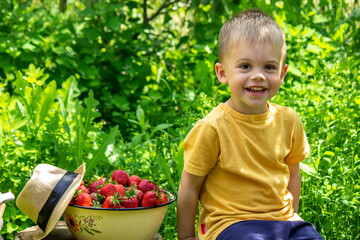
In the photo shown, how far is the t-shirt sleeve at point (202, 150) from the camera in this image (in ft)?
6.83

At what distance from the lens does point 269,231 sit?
2021 mm

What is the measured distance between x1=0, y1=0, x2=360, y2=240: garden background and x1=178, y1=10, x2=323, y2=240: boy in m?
0.64

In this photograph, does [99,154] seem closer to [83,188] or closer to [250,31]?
[83,188]

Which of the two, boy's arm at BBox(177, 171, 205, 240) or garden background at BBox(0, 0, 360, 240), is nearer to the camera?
boy's arm at BBox(177, 171, 205, 240)

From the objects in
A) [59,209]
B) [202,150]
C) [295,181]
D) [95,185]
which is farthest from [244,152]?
[59,209]

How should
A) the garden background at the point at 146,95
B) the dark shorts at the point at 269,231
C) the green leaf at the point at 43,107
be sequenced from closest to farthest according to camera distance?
the dark shorts at the point at 269,231
the garden background at the point at 146,95
the green leaf at the point at 43,107

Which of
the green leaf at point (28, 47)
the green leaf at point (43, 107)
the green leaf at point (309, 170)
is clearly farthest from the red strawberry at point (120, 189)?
the green leaf at point (28, 47)

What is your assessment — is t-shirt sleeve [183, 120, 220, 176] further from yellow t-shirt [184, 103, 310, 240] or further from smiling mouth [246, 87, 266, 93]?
smiling mouth [246, 87, 266, 93]

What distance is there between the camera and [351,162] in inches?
120

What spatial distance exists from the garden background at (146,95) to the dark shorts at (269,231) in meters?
0.69

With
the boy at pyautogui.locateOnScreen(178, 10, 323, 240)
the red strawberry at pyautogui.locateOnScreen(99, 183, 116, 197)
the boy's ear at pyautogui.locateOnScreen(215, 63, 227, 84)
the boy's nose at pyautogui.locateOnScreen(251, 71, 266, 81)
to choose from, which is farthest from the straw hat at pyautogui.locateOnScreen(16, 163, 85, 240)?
the boy's nose at pyautogui.locateOnScreen(251, 71, 266, 81)

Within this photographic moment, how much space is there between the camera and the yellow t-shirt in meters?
2.09

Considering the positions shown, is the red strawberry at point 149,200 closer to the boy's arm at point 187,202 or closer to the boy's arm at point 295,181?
the boy's arm at point 187,202

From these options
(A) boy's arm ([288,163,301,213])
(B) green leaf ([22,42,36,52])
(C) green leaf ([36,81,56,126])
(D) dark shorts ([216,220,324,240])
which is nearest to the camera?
(D) dark shorts ([216,220,324,240])
